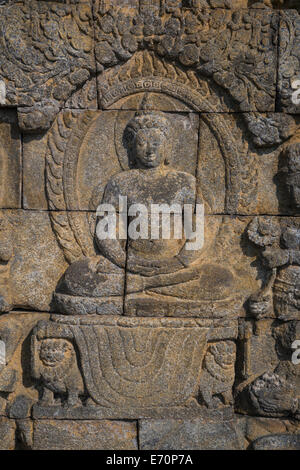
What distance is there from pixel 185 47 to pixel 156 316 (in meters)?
2.34

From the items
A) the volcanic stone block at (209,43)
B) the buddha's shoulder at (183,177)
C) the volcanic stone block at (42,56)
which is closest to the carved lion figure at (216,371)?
the buddha's shoulder at (183,177)

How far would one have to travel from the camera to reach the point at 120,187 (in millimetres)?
5156

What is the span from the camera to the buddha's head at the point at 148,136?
5.04m

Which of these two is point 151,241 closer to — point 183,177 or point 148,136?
point 183,177

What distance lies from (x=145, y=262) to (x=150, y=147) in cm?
101

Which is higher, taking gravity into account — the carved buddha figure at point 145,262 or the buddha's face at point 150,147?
the buddha's face at point 150,147

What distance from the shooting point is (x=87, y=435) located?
5.07 metres

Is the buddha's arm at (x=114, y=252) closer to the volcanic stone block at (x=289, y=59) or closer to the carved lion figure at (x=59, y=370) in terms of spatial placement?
A: the carved lion figure at (x=59, y=370)

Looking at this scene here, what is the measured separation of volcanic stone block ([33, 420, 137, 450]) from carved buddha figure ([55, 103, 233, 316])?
100 cm

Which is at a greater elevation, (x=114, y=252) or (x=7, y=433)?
Result: (x=114, y=252)

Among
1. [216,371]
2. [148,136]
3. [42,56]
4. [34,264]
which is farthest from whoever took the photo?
Answer: [34,264]

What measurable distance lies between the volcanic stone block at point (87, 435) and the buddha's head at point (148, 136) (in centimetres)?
233

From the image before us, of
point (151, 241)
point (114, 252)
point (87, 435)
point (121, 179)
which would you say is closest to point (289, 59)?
point (121, 179)
